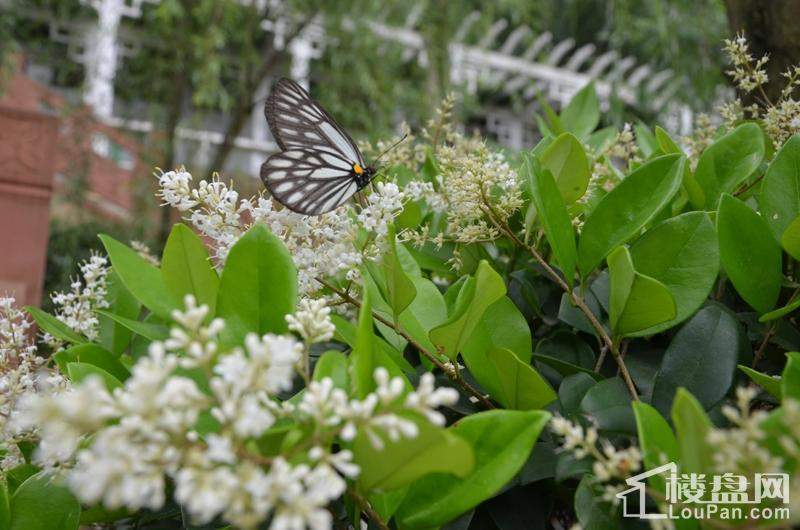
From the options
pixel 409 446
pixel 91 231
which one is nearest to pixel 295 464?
pixel 409 446

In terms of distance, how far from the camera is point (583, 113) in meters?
1.61

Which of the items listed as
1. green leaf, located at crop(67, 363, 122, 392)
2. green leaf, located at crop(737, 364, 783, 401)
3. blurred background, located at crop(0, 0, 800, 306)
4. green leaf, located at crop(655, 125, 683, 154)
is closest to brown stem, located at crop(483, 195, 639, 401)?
green leaf, located at crop(737, 364, 783, 401)

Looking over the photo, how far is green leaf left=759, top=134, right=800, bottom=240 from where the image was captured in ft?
3.18

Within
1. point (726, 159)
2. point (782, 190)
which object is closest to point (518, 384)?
point (782, 190)

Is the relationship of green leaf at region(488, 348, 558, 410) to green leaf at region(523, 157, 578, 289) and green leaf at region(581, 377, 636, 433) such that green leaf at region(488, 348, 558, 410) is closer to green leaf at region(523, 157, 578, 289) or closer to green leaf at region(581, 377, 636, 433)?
green leaf at region(581, 377, 636, 433)

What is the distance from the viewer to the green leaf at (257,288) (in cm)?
82

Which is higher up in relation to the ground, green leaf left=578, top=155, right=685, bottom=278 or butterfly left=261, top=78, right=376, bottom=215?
butterfly left=261, top=78, right=376, bottom=215

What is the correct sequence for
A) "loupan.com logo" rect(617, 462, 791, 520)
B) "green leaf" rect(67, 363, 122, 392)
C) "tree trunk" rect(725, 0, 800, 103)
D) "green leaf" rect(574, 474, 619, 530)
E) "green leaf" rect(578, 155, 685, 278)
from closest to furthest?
"loupan.com logo" rect(617, 462, 791, 520) → "green leaf" rect(574, 474, 619, 530) → "green leaf" rect(67, 363, 122, 392) → "green leaf" rect(578, 155, 685, 278) → "tree trunk" rect(725, 0, 800, 103)

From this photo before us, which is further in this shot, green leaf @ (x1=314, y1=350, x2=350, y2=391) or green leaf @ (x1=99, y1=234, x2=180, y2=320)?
green leaf @ (x1=99, y1=234, x2=180, y2=320)

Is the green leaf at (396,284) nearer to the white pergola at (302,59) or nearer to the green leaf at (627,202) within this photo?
the green leaf at (627,202)

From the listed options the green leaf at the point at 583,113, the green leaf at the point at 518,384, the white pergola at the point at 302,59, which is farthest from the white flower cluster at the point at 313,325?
the white pergola at the point at 302,59

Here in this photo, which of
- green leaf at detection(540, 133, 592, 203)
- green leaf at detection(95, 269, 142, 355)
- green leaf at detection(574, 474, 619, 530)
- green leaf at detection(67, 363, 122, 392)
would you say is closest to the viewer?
green leaf at detection(574, 474, 619, 530)

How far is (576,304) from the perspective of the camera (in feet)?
3.18

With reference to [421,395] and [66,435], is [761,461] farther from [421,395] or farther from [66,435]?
[66,435]
